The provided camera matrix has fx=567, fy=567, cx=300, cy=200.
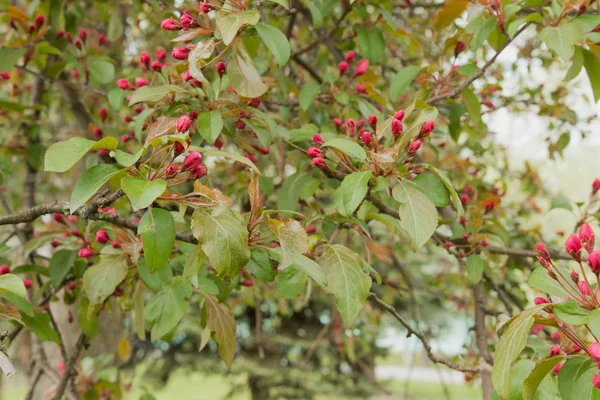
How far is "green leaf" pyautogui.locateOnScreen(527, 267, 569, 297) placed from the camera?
1.47 m

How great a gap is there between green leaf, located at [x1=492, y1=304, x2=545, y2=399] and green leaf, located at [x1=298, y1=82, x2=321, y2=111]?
4.09 feet

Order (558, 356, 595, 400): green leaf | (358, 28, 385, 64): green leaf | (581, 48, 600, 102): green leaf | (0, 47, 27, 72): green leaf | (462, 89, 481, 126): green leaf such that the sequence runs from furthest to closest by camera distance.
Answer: (358, 28, 385, 64): green leaf < (0, 47, 27, 72): green leaf < (462, 89, 481, 126): green leaf < (581, 48, 600, 102): green leaf < (558, 356, 595, 400): green leaf

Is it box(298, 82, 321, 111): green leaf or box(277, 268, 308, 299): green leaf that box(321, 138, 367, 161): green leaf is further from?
box(298, 82, 321, 111): green leaf

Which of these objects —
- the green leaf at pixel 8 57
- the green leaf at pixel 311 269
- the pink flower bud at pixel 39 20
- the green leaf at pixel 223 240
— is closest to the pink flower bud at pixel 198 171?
the green leaf at pixel 223 240

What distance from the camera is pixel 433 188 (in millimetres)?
1686

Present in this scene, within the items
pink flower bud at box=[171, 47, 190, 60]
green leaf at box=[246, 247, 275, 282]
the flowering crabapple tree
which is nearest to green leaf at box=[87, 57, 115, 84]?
the flowering crabapple tree

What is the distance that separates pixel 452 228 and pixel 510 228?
3.78 feet

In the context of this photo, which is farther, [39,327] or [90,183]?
[39,327]

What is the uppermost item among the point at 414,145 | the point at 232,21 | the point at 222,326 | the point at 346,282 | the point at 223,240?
the point at 232,21

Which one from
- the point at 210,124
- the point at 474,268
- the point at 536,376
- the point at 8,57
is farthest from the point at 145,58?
the point at 536,376

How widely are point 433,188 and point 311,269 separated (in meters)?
0.47

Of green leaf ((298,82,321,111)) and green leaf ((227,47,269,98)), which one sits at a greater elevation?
green leaf ((227,47,269,98))

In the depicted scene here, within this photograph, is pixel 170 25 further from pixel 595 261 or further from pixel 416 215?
pixel 595 261

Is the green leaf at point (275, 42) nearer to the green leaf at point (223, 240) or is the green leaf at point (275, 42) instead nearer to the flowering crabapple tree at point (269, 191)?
the flowering crabapple tree at point (269, 191)
